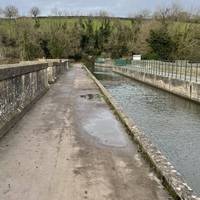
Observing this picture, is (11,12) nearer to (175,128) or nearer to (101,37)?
(101,37)

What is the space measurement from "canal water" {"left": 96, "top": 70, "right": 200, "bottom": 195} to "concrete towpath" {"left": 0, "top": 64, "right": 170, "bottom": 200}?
5.09ft

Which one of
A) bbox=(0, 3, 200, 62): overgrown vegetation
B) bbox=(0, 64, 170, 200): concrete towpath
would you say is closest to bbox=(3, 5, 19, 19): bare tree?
bbox=(0, 3, 200, 62): overgrown vegetation

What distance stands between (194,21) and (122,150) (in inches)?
3234

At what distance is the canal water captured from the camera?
958cm

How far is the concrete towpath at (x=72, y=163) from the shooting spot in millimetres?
5241

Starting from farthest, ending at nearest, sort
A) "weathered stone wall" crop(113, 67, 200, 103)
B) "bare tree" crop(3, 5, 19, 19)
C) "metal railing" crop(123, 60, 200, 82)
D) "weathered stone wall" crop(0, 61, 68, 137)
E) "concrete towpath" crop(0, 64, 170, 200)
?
"bare tree" crop(3, 5, 19, 19) < "metal railing" crop(123, 60, 200, 82) < "weathered stone wall" crop(113, 67, 200, 103) < "weathered stone wall" crop(0, 61, 68, 137) < "concrete towpath" crop(0, 64, 170, 200)

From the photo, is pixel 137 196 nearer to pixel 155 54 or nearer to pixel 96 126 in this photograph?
pixel 96 126

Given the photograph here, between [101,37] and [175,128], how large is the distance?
9580cm

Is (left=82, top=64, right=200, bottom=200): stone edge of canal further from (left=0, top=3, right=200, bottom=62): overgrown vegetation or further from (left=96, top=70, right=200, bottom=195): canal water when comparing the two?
(left=0, top=3, right=200, bottom=62): overgrown vegetation

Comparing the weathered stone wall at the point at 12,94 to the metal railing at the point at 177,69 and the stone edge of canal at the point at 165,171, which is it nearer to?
the stone edge of canal at the point at 165,171

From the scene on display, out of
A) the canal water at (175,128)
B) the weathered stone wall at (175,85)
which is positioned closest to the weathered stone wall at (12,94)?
the canal water at (175,128)

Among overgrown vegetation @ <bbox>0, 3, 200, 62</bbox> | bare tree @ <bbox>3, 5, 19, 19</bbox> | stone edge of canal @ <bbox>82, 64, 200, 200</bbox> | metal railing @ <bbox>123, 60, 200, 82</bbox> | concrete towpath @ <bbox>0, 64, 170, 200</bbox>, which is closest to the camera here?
stone edge of canal @ <bbox>82, 64, 200, 200</bbox>

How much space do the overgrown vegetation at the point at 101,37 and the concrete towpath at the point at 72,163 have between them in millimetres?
44276

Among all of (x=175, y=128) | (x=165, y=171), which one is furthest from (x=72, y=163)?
(x=175, y=128)
